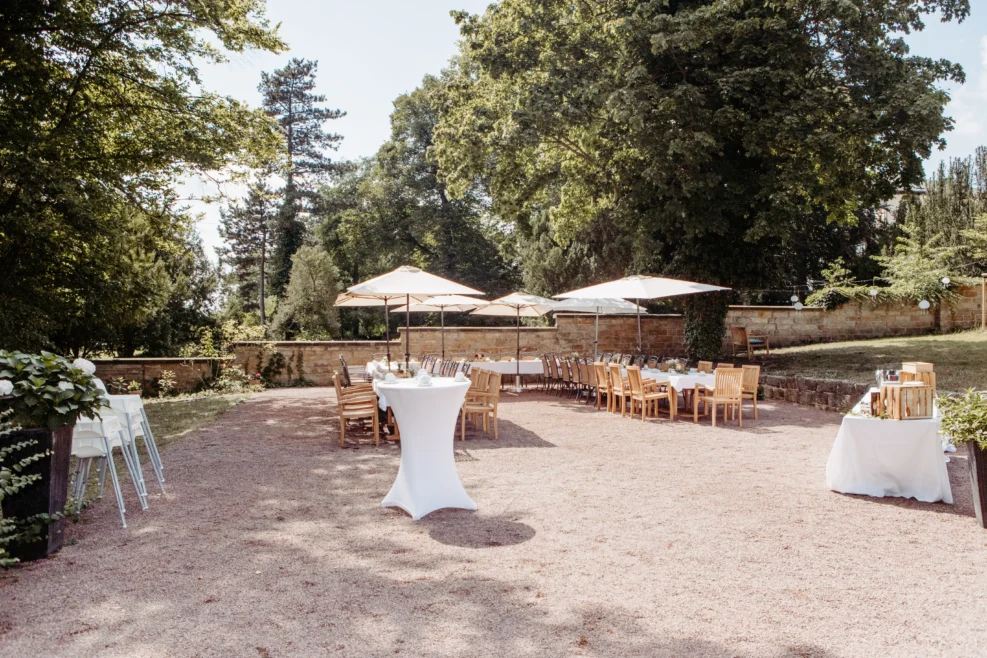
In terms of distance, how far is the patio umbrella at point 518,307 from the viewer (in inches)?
535

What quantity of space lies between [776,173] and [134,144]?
12.0 meters

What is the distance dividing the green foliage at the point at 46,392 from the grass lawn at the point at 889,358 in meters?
10.6

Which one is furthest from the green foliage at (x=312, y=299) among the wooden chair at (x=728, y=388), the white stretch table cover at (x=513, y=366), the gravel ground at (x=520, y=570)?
the gravel ground at (x=520, y=570)

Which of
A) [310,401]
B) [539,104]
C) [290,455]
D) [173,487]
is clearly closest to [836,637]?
[173,487]

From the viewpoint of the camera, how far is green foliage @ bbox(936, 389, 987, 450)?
445 cm

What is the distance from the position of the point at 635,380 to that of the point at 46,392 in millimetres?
7660

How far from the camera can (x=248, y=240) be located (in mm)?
34625

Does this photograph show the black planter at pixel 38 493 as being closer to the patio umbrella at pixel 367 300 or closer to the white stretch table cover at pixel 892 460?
the white stretch table cover at pixel 892 460

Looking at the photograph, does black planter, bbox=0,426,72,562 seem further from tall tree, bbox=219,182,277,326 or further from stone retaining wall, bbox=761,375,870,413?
tall tree, bbox=219,182,277,326

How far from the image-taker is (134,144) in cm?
1186

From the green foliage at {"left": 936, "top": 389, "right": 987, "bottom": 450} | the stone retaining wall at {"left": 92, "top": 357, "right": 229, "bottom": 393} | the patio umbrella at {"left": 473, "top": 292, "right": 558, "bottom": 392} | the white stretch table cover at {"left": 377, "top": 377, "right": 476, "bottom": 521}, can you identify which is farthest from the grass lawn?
the stone retaining wall at {"left": 92, "top": 357, "right": 229, "bottom": 393}

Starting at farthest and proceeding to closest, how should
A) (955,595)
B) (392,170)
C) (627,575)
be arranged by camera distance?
(392,170), (627,575), (955,595)

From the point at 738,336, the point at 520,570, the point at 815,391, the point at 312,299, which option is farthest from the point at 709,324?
the point at 312,299

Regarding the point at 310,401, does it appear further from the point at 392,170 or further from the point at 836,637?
the point at 392,170
